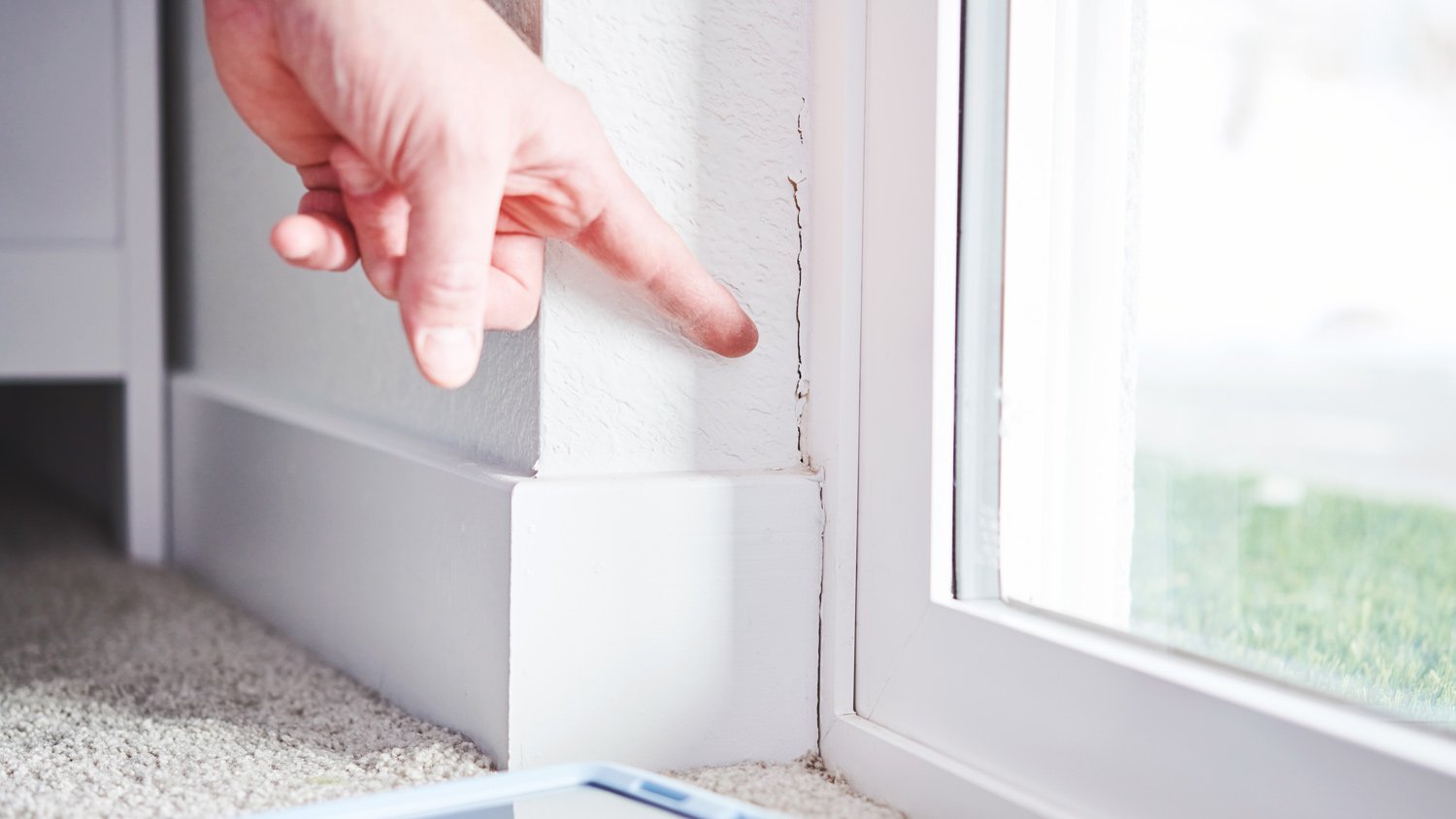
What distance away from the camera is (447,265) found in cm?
45

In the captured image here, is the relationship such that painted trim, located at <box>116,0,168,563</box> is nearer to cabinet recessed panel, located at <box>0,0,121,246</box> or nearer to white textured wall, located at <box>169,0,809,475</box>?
cabinet recessed panel, located at <box>0,0,121,246</box>

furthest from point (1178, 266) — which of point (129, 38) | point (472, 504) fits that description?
point (129, 38)

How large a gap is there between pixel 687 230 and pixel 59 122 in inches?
36.6

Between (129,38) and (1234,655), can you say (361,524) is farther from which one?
(129,38)

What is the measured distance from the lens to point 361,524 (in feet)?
2.49

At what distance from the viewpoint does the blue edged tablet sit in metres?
0.46

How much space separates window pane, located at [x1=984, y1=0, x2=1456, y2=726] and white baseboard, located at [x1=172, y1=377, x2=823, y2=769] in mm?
131

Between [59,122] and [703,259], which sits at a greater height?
[59,122]

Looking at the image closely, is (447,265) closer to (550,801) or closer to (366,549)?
(550,801)

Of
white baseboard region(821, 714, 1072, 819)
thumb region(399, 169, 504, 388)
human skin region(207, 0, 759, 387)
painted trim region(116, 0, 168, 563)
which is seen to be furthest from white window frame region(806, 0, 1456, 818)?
painted trim region(116, 0, 168, 563)

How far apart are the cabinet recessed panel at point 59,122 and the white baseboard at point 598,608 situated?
27.6 inches

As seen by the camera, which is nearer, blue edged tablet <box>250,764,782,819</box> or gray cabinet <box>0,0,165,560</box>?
blue edged tablet <box>250,764,782,819</box>

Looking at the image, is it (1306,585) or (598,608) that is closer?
(598,608)

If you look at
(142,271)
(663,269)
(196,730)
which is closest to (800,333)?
(663,269)
